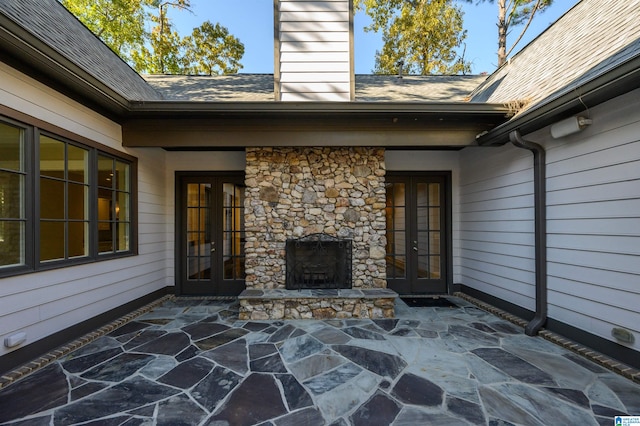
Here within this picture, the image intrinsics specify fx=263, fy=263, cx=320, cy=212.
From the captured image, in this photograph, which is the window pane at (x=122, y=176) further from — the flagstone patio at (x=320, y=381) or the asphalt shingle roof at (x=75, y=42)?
the flagstone patio at (x=320, y=381)

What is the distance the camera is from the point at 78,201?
10.0 ft

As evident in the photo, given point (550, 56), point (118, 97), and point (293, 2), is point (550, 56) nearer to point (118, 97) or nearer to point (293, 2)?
point (293, 2)

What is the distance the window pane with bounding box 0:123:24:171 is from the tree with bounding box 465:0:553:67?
10075 mm

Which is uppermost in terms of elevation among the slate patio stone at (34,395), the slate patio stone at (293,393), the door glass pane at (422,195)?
the door glass pane at (422,195)

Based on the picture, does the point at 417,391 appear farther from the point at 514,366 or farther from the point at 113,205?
the point at 113,205

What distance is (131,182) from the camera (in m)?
3.81

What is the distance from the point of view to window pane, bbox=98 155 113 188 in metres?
3.30

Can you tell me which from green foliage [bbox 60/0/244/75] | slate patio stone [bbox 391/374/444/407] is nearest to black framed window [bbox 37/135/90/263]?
slate patio stone [bbox 391/374/444/407]

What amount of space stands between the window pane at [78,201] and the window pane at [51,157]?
0.66 ft

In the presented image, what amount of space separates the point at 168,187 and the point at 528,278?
Result: 18.3 feet

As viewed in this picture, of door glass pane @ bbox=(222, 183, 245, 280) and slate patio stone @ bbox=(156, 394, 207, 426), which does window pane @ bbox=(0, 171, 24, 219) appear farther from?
door glass pane @ bbox=(222, 183, 245, 280)

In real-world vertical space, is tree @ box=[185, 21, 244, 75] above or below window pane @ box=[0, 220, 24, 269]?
above

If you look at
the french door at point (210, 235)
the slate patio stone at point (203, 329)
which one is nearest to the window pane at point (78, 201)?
the french door at point (210, 235)

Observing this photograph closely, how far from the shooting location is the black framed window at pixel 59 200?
237cm
